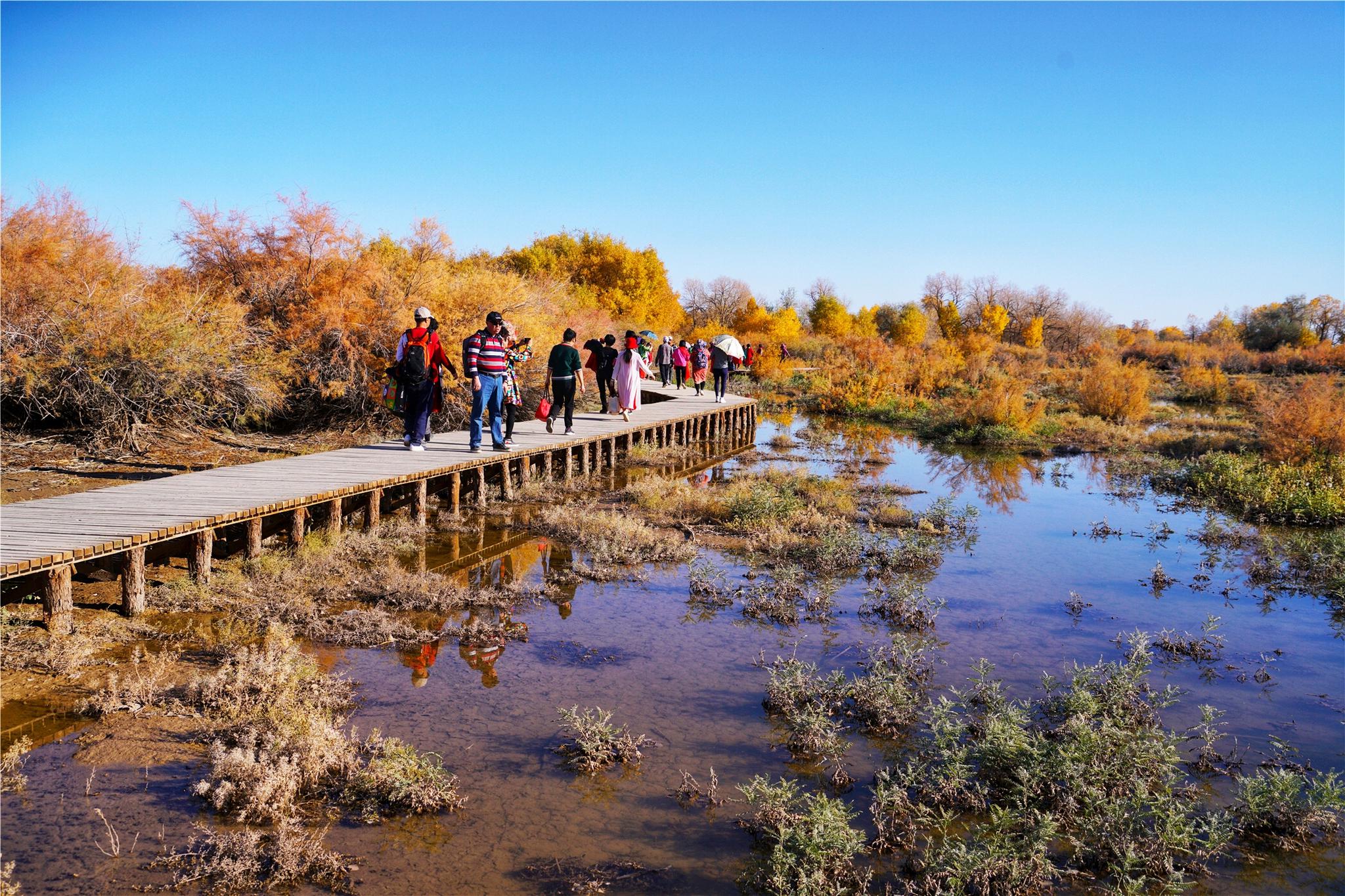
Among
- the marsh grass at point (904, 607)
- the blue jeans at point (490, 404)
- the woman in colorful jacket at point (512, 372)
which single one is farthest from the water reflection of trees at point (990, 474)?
the blue jeans at point (490, 404)

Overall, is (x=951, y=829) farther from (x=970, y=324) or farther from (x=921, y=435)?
(x=970, y=324)

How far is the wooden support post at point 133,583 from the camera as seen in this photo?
6949mm

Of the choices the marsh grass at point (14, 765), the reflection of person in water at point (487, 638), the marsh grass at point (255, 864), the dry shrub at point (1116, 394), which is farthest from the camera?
the dry shrub at point (1116, 394)

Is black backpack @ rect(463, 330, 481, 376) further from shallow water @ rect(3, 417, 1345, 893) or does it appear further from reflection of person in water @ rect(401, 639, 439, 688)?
reflection of person in water @ rect(401, 639, 439, 688)

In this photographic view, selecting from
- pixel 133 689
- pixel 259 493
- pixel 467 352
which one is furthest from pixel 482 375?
pixel 133 689

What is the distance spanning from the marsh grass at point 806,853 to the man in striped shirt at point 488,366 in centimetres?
763

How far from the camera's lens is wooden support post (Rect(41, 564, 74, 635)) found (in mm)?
→ 6293

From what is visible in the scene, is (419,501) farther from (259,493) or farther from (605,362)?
(605,362)

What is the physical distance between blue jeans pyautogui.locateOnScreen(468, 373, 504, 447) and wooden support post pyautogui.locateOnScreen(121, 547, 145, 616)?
4954mm

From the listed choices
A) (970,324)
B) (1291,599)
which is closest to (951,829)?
(1291,599)

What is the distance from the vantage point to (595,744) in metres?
5.19

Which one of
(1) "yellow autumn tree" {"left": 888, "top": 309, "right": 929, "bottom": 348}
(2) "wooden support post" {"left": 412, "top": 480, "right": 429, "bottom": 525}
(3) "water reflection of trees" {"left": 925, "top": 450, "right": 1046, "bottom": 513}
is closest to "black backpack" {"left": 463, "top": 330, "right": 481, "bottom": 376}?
(2) "wooden support post" {"left": 412, "top": 480, "right": 429, "bottom": 525}

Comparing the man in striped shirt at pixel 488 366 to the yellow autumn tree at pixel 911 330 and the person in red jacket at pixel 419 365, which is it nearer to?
the person in red jacket at pixel 419 365

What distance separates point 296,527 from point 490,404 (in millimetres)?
3613
